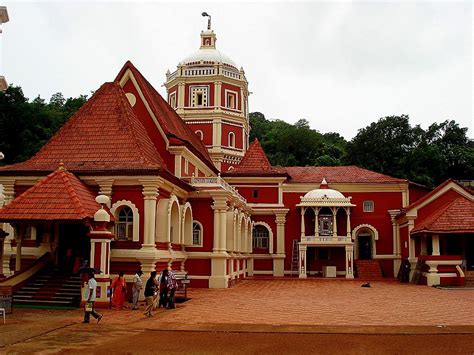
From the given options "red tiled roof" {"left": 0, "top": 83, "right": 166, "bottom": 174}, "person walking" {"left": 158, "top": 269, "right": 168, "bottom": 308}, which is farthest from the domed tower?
"person walking" {"left": 158, "top": 269, "right": 168, "bottom": 308}

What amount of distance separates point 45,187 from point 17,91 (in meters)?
37.7

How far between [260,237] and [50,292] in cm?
2091

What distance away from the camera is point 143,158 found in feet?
67.5

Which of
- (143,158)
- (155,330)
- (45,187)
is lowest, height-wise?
(155,330)

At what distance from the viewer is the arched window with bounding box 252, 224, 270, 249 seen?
37.4 meters

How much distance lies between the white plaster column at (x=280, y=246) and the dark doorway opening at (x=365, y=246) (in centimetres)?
530

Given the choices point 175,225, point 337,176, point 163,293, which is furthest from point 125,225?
point 337,176

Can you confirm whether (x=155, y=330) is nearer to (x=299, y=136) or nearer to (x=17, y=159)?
(x=17, y=159)

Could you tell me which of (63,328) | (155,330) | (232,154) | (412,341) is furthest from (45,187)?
(232,154)

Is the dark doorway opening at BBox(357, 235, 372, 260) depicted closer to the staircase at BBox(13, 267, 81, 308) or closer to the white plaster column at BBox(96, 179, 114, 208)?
the white plaster column at BBox(96, 179, 114, 208)

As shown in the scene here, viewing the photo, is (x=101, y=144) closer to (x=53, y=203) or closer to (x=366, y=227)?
(x=53, y=203)

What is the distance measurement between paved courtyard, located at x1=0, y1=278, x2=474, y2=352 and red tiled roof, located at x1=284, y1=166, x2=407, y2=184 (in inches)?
690

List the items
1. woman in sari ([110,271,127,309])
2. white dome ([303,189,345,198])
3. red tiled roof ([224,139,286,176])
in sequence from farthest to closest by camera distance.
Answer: red tiled roof ([224,139,286,176])
white dome ([303,189,345,198])
woman in sari ([110,271,127,309])

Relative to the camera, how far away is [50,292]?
18.0m
